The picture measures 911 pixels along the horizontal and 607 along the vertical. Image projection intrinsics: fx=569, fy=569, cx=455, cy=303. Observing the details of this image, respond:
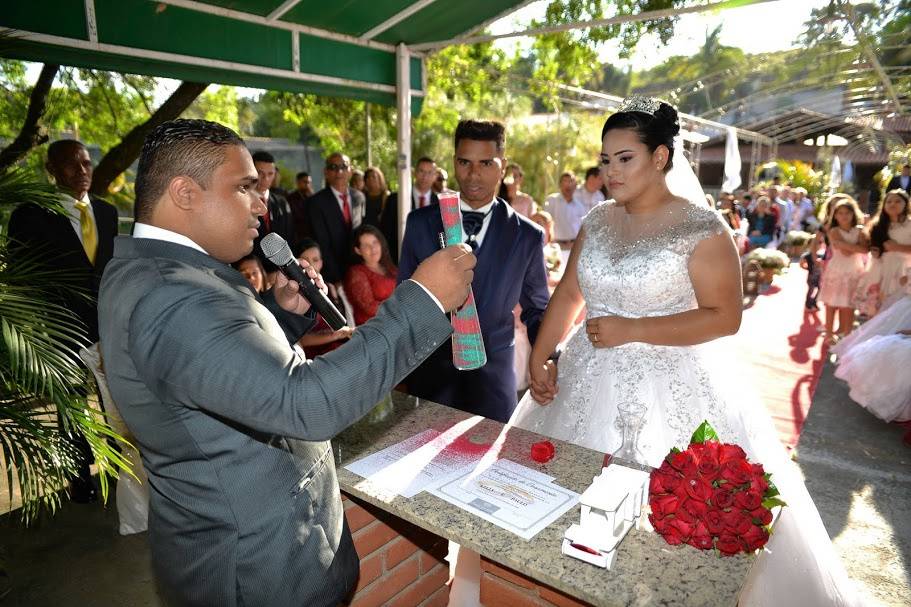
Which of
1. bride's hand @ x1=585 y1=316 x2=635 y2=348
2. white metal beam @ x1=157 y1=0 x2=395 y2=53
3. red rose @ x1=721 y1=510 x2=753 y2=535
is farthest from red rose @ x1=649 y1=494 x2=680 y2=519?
white metal beam @ x1=157 y1=0 x2=395 y2=53

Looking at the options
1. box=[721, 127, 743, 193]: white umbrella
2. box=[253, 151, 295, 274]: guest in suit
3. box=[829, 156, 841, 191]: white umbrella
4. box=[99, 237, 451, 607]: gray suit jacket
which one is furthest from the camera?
box=[829, 156, 841, 191]: white umbrella

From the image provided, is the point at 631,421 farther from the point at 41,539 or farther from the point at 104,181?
the point at 104,181

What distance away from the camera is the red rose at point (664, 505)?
1.45m

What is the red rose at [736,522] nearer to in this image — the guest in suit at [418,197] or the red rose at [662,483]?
the red rose at [662,483]

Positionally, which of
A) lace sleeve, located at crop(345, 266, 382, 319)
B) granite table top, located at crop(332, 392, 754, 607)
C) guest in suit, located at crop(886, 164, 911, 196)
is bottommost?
granite table top, located at crop(332, 392, 754, 607)

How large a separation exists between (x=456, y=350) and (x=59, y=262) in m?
3.47

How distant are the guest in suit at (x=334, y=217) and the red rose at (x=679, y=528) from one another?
17.2 ft

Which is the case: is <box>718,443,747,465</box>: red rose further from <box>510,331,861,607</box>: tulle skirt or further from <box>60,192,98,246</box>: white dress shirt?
<box>60,192,98,246</box>: white dress shirt

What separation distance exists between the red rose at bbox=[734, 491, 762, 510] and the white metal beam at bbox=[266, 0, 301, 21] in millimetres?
4768

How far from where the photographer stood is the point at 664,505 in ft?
4.79

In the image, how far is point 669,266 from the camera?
8.34ft

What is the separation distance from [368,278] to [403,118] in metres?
2.17

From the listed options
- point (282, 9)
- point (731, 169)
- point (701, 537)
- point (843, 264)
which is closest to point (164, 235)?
point (701, 537)

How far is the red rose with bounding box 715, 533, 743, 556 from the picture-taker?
1389 millimetres
